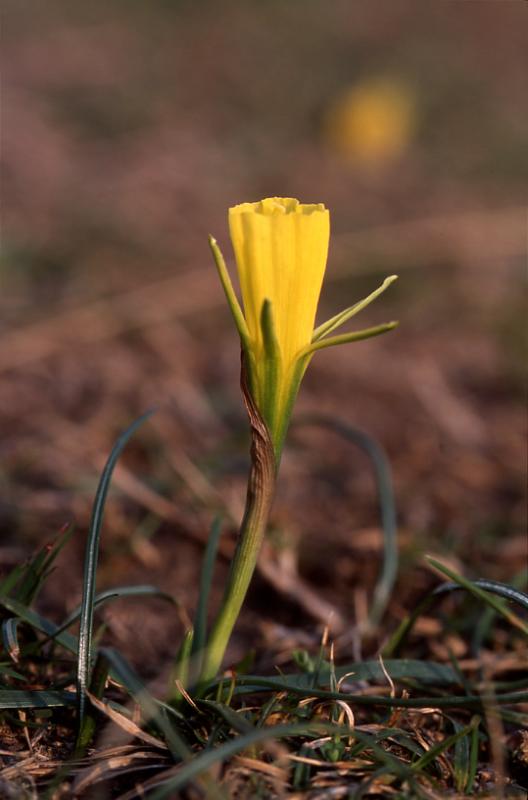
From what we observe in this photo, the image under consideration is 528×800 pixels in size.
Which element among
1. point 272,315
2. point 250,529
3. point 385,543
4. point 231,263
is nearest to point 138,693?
point 250,529

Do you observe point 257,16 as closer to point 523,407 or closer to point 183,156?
point 183,156

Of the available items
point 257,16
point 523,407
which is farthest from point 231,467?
point 257,16

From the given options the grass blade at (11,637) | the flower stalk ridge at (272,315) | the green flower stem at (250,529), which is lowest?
the grass blade at (11,637)

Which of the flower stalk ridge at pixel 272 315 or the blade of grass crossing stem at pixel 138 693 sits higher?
the flower stalk ridge at pixel 272 315

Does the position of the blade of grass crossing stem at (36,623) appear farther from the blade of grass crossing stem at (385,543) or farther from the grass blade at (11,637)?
the blade of grass crossing stem at (385,543)

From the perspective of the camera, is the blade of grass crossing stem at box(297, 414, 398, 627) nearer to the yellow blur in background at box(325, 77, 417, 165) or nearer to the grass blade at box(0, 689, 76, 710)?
the grass blade at box(0, 689, 76, 710)

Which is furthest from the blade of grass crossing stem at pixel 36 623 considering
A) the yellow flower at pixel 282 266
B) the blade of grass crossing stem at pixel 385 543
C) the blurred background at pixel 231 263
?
the blade of grass crossing stem at pixel 385 543

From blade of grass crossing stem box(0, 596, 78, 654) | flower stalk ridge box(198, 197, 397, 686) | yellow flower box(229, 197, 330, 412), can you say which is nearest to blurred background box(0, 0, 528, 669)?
blade of grass crossing stem box(0, 596, 78, 654)
